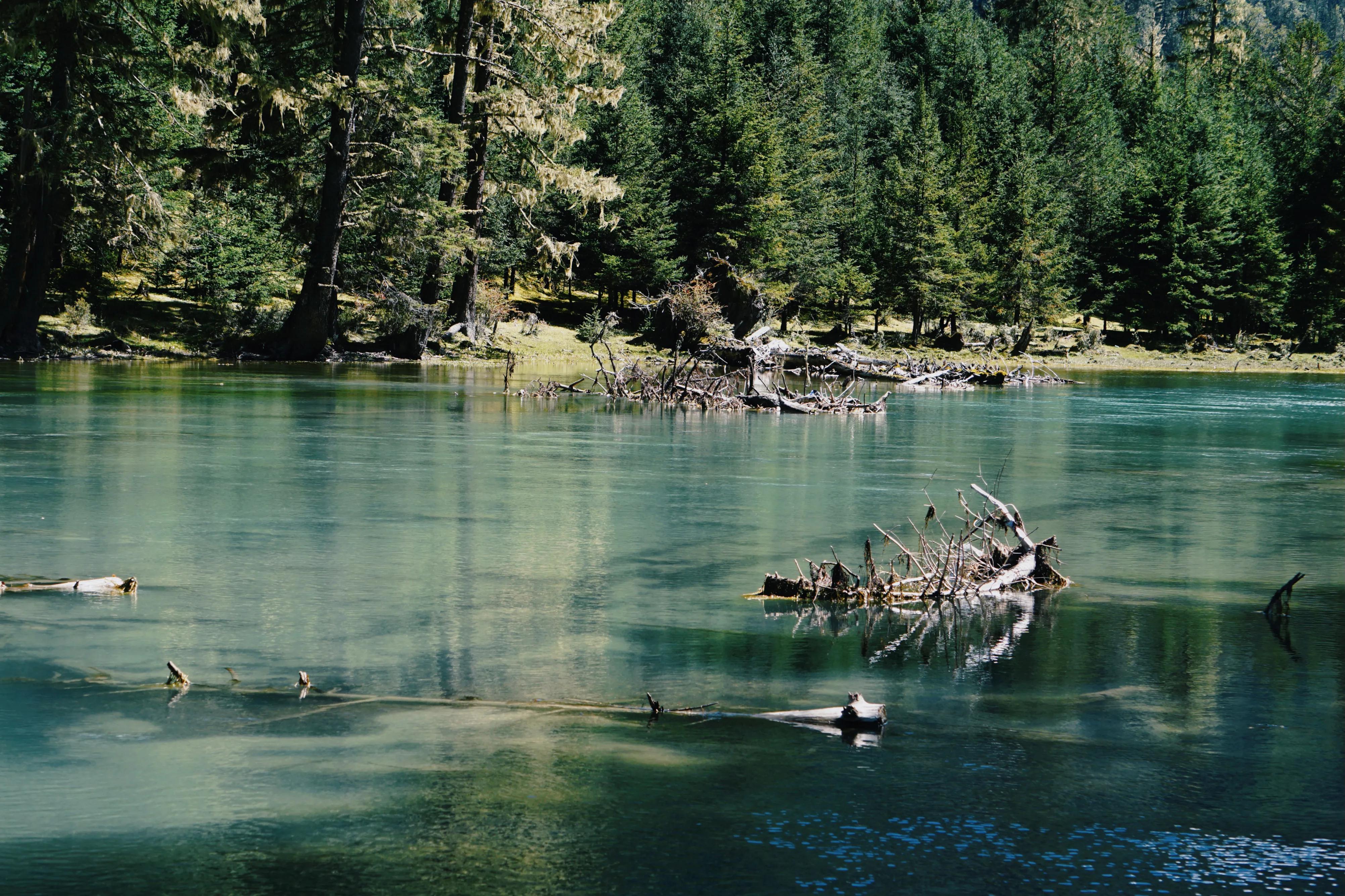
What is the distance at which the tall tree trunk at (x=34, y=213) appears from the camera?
3884cm

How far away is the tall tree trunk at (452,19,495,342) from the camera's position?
4656 centimetres

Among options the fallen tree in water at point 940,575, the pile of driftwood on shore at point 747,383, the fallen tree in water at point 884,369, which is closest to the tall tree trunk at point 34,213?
the pile of driftwood on shore at point 747,383

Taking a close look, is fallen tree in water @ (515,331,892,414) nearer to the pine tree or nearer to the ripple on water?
the pine tree

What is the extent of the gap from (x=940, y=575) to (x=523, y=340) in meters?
46.1

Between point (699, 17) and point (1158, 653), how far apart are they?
77.7 meters

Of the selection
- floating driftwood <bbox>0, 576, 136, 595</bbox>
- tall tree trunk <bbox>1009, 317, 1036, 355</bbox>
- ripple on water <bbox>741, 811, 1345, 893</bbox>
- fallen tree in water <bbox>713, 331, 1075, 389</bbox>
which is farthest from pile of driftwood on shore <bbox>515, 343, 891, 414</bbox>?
tall tree trunk <bbox>1009, 317, 1036, 355</bbox>

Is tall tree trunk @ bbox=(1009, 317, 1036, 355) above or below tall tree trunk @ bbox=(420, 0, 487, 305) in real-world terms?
below

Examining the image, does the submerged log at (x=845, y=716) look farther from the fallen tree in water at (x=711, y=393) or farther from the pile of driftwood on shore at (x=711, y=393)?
the pile of driftwood on shore at (x=711, y=393)

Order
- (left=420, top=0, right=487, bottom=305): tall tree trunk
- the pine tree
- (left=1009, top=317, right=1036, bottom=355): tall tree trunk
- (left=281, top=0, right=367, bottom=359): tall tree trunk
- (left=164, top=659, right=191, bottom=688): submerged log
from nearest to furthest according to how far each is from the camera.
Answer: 1. (left=164, top=659, right=191, bottom=688): submerged log
2. the pine tree
3. (left=281, top=0, right=367, bottom=359): tall tree trunk
4. (left=420, top=0, right=487, bottom=305): tall tree trunk
5. (left=1009, top=317, right=1036, bottom=355): tall tree trunk

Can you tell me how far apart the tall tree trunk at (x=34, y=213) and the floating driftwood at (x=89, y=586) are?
31058mm

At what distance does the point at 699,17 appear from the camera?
271ft

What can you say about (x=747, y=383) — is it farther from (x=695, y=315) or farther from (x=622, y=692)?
(x=622, y=692)

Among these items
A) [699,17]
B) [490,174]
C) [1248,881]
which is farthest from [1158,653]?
[699,17]

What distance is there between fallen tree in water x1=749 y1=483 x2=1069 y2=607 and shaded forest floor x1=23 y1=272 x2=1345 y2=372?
3600cm
